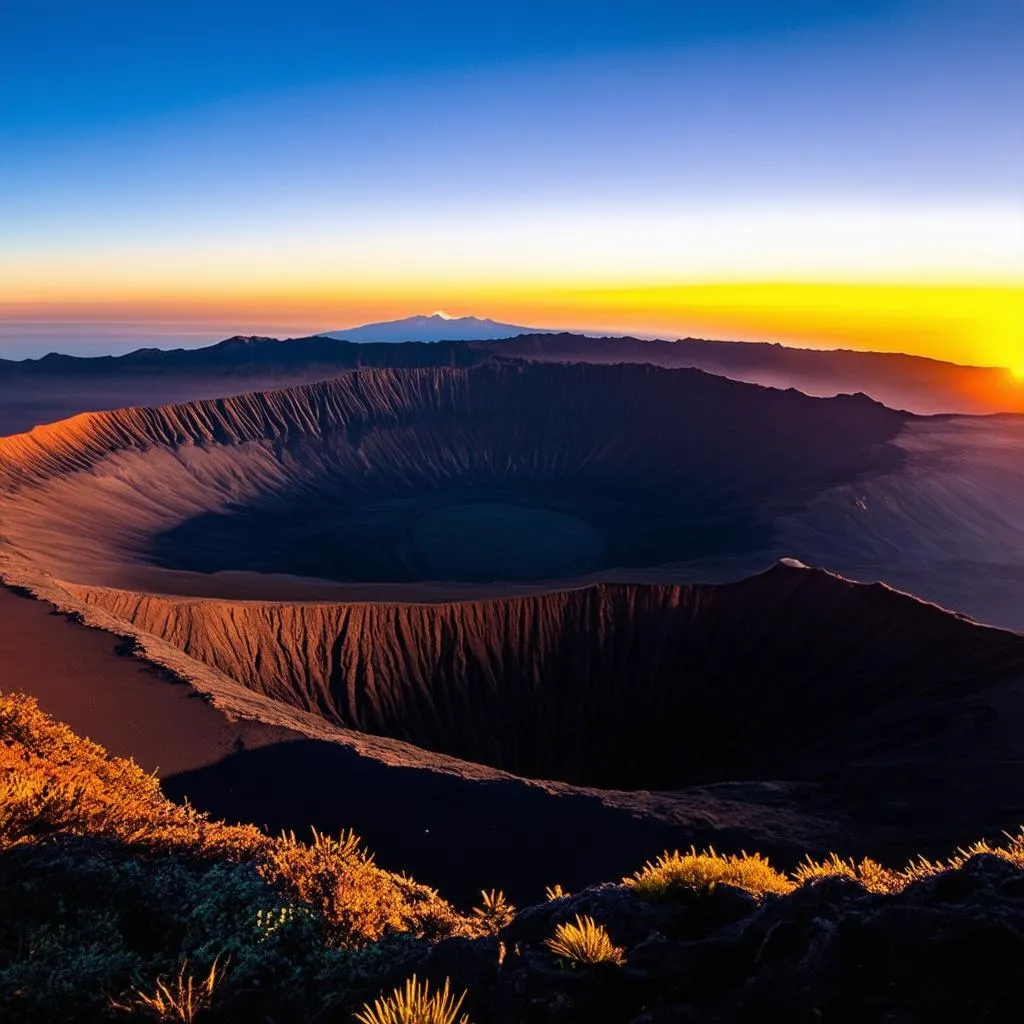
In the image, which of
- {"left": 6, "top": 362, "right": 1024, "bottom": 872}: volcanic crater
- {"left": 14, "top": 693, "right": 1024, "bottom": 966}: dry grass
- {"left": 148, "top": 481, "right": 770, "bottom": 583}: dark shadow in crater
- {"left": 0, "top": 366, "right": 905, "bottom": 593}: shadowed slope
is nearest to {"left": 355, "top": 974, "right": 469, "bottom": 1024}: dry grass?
{"left": 14, "top": 693, "right": 1024, "bottom": 966}: dry grass

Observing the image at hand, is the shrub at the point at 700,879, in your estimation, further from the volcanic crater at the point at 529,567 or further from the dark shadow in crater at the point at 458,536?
the dark shadow in crater at the point at 458,536

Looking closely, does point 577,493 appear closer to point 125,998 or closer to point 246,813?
point 246,813

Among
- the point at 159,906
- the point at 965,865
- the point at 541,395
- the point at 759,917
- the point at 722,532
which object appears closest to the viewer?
the point at 759,917

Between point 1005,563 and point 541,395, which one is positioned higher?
point 541,395

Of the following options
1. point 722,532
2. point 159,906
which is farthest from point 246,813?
point 722,532

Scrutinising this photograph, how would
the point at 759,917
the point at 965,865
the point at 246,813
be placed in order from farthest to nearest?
the point at 246,813 < the point at 965,865 < the point at 759,917

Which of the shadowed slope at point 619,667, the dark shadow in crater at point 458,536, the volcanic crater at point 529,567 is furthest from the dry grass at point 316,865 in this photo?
the dark shadow in crater at point 458,536
